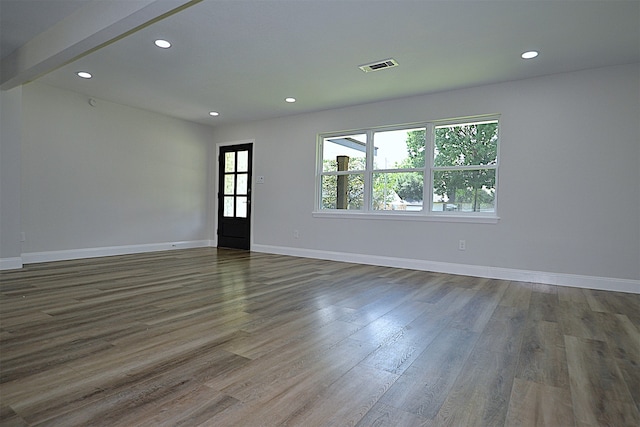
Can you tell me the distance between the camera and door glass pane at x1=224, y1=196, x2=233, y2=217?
23.3 feet

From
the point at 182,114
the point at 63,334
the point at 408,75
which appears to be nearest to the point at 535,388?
the point at 63,334

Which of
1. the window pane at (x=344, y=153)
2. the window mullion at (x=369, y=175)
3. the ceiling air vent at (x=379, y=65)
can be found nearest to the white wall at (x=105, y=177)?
the window pane at (x=344, y=153)

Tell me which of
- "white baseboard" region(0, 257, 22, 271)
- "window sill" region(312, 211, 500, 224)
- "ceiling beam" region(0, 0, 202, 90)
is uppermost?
"ceiling beam" region(0, 0, 202, 90)

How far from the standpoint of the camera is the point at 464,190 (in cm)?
474

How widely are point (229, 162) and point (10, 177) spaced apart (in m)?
3.52

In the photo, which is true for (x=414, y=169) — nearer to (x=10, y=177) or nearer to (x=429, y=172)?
(x=429, y=172)

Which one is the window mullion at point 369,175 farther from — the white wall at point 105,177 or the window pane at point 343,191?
the white wall at point 105,177

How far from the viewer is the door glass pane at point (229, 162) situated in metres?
7.06

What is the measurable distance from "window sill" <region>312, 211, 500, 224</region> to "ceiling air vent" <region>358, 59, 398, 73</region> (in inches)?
82.6

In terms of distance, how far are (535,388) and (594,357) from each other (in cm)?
69

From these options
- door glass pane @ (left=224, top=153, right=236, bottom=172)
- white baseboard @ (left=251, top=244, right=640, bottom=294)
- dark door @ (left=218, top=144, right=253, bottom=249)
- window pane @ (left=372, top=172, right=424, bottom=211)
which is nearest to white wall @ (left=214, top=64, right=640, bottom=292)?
white baseboard @ (left=251, top=244, right=640, bottom=294)

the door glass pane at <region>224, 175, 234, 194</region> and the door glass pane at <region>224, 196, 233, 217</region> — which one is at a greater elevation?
the door glass pane at <region>224, 175, 234, 194</region>

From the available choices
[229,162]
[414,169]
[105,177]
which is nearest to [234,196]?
[229,162]

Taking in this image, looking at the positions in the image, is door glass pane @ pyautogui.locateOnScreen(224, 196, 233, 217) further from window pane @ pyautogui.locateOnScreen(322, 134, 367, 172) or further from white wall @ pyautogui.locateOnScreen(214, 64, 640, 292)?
white wall @ pyautogui.locateOnScreen(214, 64, 640, 292)
